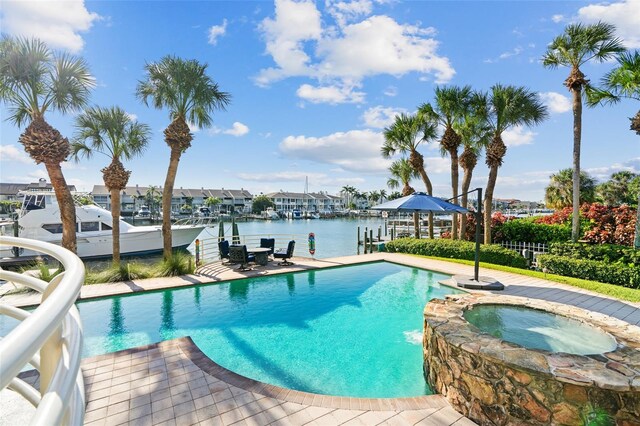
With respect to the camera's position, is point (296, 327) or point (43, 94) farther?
point (43, 94)

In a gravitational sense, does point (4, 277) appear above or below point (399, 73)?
below

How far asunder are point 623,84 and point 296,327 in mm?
12717

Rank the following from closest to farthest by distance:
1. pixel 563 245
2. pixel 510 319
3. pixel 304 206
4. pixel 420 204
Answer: pixel 510 319 < pixel 420 204 < pixel 563 245 < pixel 304 206

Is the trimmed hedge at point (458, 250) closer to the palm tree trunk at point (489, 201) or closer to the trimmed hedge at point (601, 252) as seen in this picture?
the palm tree trunk at point (489, 201)

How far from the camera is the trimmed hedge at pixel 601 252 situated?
31.7 ft

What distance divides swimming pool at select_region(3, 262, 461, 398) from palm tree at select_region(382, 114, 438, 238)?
29.3 ft

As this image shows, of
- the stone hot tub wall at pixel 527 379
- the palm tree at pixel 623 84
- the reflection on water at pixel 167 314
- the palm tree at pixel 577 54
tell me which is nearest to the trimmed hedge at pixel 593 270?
the palm tree at pixel 577 54

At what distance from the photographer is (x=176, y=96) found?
11.8m

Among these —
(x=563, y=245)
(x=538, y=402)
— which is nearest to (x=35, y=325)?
(x=538, y=402)

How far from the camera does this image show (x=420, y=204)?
29.7 feet

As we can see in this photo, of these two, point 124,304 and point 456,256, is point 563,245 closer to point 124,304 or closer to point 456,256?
point 456,256

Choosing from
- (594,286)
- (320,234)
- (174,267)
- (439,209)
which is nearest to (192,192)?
(320,234)

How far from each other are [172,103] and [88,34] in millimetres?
3927

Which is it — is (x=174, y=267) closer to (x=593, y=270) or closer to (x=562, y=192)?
(x=593, y=270)
